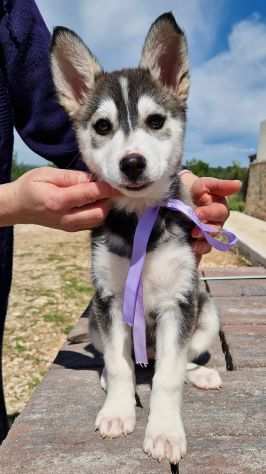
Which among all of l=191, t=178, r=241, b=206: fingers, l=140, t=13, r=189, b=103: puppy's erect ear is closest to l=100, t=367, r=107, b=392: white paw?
l=191, t=178, r=241, b=206: fingers

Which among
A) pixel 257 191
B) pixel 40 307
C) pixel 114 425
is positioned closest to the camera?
pixel 114 425

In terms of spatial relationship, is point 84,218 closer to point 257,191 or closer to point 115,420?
point 115,420

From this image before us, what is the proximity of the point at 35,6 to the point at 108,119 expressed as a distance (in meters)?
0.98

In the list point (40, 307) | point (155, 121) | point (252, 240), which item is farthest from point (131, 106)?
point (252, 240)

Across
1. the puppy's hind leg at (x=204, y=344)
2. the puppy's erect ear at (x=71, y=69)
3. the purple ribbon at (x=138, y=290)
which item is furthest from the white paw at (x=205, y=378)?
the puppy's erect ear at (x=71, y=69)

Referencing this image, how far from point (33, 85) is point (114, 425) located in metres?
1.97

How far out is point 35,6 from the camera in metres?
3.02

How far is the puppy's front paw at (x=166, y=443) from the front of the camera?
6.32ft

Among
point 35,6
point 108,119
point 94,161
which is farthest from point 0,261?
point 35,6

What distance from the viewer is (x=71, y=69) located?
9.66ft

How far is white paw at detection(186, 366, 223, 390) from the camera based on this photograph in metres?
2.54

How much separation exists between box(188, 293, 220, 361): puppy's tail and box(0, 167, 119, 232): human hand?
910mm

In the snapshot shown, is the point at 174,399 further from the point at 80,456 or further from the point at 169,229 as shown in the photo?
the point at 169,229

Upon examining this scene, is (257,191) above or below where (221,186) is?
below
